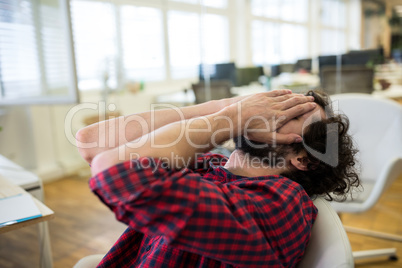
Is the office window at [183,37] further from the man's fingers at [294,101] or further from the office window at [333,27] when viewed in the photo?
the man's fingers at [294,101]

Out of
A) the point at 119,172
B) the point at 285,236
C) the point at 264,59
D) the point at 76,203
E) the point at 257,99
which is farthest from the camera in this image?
the point at 264,59

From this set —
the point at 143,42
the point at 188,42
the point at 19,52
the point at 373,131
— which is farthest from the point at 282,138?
the point at 143,42

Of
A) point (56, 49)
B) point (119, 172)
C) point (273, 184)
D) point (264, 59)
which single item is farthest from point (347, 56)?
point (119, 172)

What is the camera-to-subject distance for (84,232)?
266cm

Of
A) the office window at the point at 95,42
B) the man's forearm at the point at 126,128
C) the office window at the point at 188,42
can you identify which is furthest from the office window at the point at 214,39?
the man's forearm at the point at 126,128

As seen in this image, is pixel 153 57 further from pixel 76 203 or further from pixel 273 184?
pixel 273 184

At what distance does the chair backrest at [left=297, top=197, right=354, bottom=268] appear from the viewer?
30.4 inches

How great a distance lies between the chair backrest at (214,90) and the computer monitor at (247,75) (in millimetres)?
848

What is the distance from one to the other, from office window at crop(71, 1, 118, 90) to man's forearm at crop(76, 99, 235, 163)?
3.09 m

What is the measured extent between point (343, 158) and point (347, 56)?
139 inches

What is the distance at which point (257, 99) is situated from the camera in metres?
0.92

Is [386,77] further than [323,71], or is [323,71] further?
[323,71]

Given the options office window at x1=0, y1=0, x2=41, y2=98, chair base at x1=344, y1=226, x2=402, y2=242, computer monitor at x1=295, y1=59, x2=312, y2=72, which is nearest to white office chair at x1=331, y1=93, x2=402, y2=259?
chair base at x1=344, y1=226, x2=402, y2=242

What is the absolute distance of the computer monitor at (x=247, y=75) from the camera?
473cm
